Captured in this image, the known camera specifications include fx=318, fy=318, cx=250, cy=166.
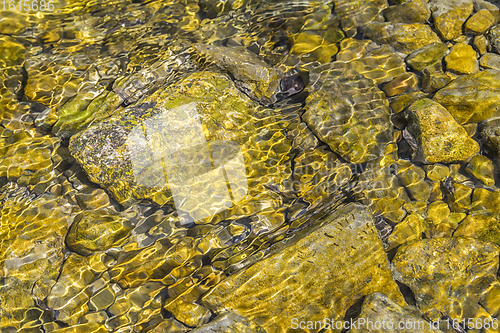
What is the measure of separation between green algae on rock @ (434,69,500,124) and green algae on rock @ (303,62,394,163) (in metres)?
0.60

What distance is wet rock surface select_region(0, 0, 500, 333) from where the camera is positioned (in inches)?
109

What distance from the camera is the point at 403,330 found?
2428mm

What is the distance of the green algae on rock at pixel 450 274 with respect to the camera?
107 inches

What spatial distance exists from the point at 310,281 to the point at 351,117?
5.83ft

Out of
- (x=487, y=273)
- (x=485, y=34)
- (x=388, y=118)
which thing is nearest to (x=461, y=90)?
(x=388, y=118)

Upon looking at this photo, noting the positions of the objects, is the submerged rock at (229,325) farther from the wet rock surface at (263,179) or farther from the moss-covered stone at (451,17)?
the moss-covered stone at (451,17)

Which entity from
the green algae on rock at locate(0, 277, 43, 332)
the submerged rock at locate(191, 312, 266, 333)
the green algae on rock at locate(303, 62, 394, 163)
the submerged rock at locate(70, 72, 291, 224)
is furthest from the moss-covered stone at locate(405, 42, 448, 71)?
the green algae on rock at locate(0, 277, 43, 332)

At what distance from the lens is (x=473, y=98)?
10.8ft

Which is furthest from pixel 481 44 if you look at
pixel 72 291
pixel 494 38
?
pixel 72 291

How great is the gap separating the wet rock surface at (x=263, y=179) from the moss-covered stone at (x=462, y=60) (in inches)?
0.6

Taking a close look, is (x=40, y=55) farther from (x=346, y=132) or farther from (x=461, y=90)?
(x=461, y=90)

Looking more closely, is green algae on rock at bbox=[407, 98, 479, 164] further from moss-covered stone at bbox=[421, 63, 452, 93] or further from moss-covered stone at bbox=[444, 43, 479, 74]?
moss-covered stone at bbox=[444, 43, 479, 74]

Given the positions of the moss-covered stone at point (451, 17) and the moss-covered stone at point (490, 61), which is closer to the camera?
the moss-covered stone at point (490, 61)

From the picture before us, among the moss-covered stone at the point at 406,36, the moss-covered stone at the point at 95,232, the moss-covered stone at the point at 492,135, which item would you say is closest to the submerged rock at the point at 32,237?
the moss-covered stone at the point at 95,232
